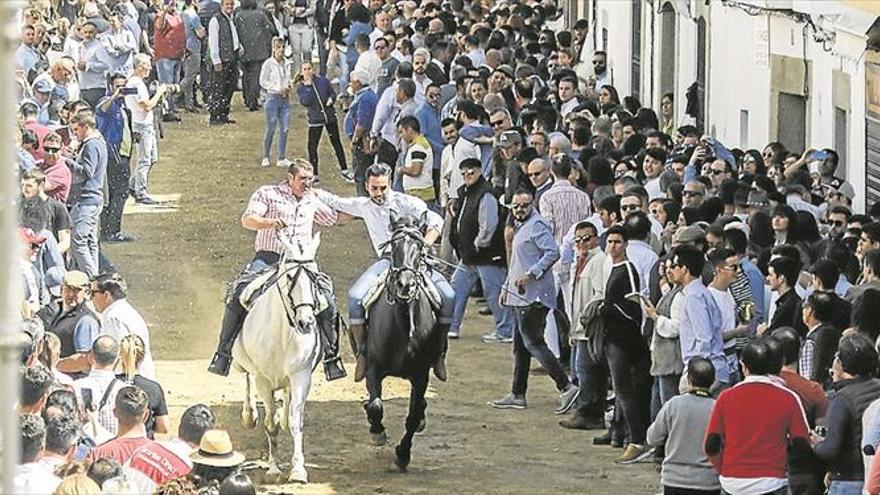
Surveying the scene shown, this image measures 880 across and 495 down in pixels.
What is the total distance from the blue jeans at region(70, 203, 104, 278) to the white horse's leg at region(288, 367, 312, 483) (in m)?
5.75

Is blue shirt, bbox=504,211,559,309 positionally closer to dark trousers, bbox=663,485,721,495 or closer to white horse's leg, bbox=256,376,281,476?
white horse's leg, bbox=256,376,281,476

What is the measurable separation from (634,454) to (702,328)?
7.52 ft

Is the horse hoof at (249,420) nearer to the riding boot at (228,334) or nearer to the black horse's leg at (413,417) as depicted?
the riding boot at (228,334)

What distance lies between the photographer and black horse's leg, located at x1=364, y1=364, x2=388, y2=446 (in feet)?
42.7

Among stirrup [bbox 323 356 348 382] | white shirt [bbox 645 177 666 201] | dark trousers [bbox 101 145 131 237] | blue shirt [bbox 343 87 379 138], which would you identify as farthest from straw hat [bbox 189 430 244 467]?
blue shirt [bbox 343 87 379 138]

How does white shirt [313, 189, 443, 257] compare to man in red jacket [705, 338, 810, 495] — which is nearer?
man in red jacket [705, 338, 810, 495]

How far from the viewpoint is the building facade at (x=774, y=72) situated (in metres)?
16.5

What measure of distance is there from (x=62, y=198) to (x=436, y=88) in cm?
592

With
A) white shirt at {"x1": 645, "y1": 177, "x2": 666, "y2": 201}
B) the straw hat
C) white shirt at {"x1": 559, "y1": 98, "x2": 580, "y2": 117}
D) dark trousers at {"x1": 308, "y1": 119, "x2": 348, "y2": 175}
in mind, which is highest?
white shirt at {"x1": 559, "y1": 98, "x2": 580, "y2": 117}

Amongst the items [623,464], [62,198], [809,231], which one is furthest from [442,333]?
[62,198]

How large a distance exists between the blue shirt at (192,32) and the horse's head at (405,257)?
1850 centimetres

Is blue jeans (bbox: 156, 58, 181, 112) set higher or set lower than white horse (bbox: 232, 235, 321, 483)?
higher

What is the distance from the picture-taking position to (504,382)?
15977 mm

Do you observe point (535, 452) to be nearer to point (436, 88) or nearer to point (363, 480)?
point (363, 480)
